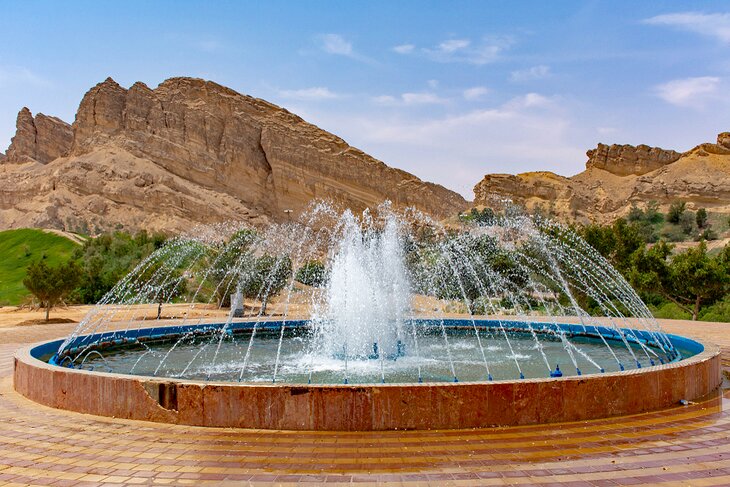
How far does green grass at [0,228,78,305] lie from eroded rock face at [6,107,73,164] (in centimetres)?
2731

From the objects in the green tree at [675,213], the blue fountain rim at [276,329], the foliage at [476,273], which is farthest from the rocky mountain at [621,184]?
the blue fountain rim at [276,329]

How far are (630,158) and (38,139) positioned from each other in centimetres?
6825

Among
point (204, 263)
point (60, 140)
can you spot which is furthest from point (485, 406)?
point (60, 140)

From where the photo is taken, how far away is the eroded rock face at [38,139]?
2650 inches

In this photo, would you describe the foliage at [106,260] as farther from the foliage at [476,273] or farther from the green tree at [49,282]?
the foliage at [476,273]

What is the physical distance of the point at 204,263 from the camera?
1049 inches

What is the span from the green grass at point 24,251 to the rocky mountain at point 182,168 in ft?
28.8

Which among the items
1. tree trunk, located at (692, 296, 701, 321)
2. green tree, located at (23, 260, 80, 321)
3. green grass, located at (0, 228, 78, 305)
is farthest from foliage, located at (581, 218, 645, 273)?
green grass, located at (0, 228, 78, 305)

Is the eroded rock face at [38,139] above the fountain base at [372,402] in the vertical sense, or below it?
above

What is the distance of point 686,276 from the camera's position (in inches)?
652

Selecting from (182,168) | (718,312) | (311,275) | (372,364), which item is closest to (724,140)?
(311,275)

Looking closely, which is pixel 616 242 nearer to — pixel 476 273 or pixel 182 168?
pixel 476 273

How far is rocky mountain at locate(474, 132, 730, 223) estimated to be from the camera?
60188mm

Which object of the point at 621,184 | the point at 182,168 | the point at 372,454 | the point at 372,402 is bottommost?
the point at 372,454
